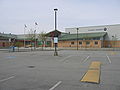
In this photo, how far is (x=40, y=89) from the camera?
22.9ft

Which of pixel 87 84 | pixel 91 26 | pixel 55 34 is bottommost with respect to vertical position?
pixel 87 84

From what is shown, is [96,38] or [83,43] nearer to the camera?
[96,38]

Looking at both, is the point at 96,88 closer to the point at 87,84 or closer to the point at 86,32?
the point at 87,84

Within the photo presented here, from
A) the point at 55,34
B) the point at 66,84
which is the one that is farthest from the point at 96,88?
the point at 55,34

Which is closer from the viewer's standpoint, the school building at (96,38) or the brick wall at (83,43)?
the brick wall at (83,43)

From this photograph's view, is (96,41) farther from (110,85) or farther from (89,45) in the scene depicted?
(110,85)

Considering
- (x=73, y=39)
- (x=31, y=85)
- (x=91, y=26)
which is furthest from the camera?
(x=91, y=26)

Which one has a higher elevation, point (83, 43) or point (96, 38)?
point (96, 38)

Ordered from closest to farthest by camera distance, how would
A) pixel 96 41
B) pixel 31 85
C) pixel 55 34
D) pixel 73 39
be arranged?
1. pixel 31 85
2. pixel 55 34
3. pixel 96 41
4. pixel 73 39

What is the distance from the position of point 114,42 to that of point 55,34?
5396 centimetres

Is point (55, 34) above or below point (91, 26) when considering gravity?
below

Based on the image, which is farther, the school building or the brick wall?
the school building

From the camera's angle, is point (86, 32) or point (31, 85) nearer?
point (31, 85)

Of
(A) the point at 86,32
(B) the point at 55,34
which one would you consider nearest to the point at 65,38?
(A) the point at 86,32
